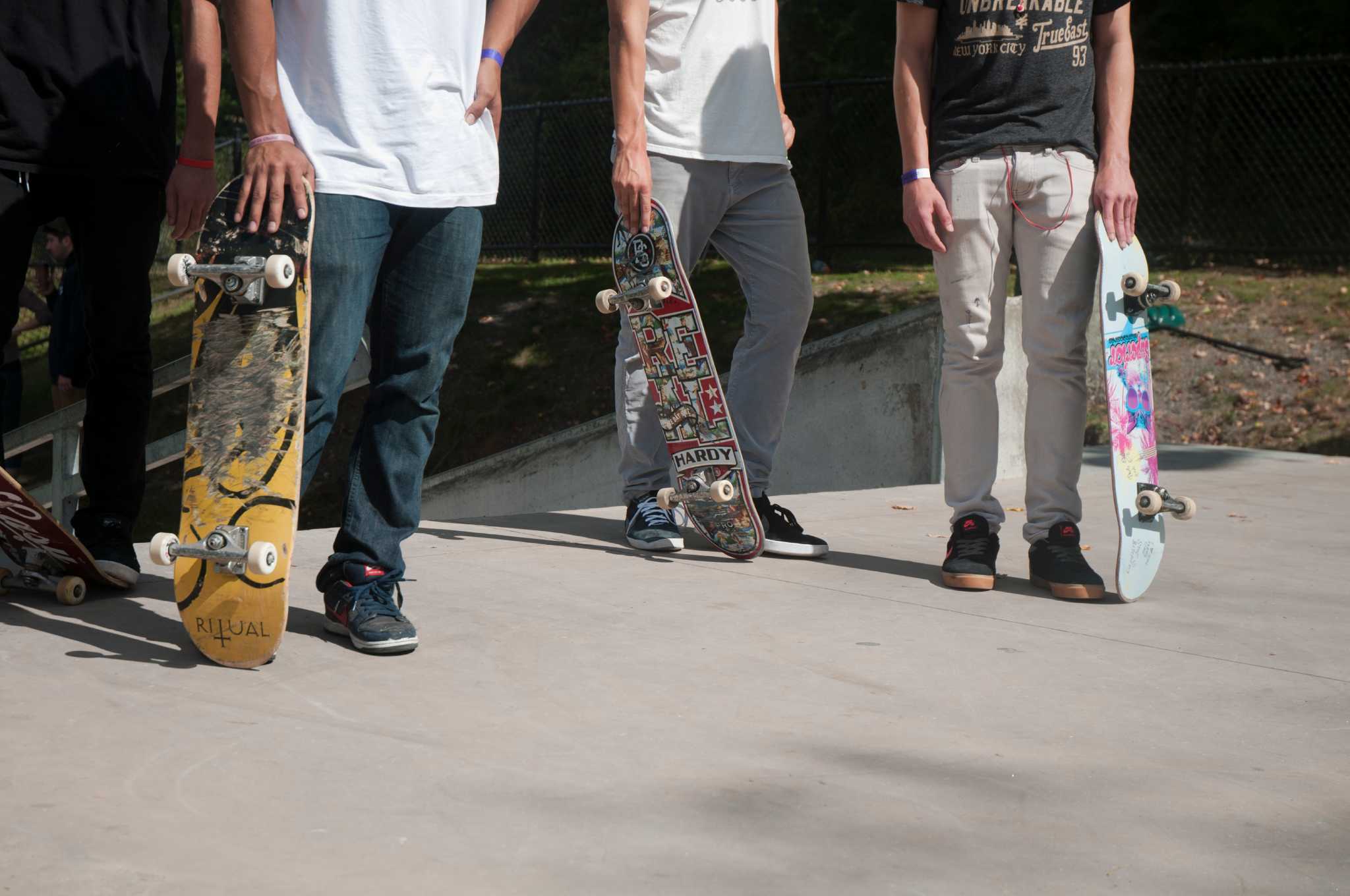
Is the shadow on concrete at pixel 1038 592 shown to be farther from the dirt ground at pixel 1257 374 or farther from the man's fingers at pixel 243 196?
the dirt ground at pixel 1257 374

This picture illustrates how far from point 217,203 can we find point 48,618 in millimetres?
1100

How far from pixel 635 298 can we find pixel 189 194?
1.38m

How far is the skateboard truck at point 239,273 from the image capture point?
2857mm

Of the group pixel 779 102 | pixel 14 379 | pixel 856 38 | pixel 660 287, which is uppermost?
pixel 856 38

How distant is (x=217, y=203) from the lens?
9.93 ft

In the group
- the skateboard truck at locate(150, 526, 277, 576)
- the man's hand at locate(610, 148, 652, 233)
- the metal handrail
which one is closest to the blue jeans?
the skateboard truck at locate(150, 526, 277, 576)

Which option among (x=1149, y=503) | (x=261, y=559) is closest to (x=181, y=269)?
(x=261, y=559)

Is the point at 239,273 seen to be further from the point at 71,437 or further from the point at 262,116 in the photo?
the point at 71,437

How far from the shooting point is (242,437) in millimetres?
2957

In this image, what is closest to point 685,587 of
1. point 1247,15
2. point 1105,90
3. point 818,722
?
point 818,722

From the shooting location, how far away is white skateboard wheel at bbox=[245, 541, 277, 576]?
2.82m

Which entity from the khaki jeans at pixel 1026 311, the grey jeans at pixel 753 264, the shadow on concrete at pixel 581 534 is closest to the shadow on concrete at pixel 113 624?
the shadow on concrete at pixel 581 534

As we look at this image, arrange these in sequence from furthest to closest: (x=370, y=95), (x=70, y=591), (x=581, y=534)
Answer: (x=581, y=534) < (x=70, y=591) < (x=370, y=95)

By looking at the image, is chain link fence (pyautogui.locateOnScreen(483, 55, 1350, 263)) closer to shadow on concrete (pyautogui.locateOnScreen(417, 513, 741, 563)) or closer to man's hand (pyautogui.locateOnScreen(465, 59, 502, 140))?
shadow on concrete (pyautogui.locateOnScreen(417, 513, 741, 563))
